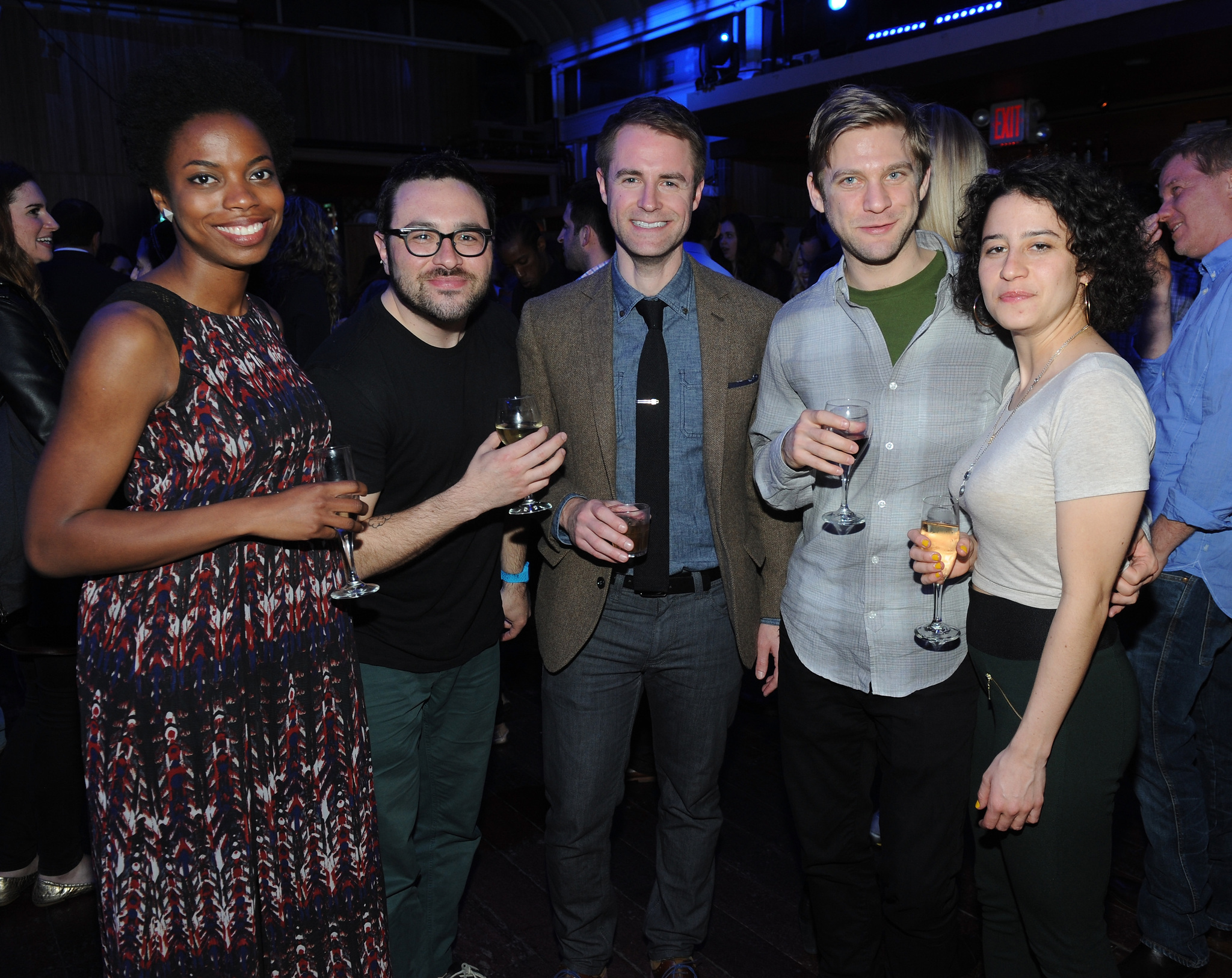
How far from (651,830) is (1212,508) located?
2.07 m

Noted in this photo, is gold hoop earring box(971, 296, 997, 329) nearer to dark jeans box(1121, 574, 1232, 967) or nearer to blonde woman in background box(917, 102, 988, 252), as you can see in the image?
blonde woman in background box(917, 102, 988, 252)

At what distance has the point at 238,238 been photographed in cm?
173

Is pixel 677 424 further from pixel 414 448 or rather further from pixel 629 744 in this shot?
pixel 629 744

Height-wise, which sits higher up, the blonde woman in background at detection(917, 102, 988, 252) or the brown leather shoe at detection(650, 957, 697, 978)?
the blonde woman in background at detection(917, 102, 988, 252)

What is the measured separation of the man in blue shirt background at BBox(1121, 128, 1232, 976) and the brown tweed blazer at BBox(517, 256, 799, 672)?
1.07 metres

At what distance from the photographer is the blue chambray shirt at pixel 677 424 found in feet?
7.34

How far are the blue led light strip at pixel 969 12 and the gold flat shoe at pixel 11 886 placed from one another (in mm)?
10151

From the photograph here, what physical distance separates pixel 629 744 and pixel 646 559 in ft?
1.60

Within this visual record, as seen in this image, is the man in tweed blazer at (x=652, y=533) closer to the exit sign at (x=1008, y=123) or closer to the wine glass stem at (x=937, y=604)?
the wine glass stem at (x=937, y=604)

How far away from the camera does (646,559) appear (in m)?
2.21

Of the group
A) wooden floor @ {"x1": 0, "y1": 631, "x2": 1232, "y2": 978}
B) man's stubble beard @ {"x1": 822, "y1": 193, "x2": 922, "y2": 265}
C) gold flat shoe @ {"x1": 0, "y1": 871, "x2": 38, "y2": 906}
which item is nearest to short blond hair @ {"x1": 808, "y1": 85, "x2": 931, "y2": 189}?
A: man's stubble beard @ {"x1": 822, "y1": 193, "x2": 922, "y2": 265}

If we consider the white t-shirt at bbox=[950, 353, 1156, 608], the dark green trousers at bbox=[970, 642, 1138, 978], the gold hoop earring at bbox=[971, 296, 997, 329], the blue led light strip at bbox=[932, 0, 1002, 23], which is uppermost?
the blue led light strip at bbox=[932, 0, 1002, 23]

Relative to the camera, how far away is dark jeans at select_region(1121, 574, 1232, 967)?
7.95 feet

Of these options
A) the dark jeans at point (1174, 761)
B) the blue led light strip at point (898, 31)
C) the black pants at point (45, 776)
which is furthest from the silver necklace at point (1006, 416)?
the blue led light strip at point (898, 31)
